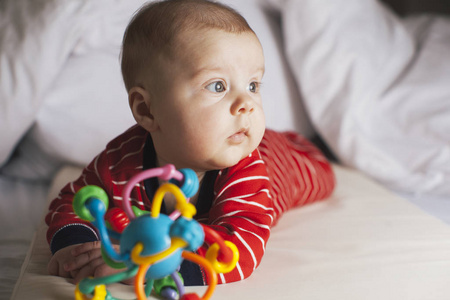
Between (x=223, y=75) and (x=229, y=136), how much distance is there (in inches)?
3.1

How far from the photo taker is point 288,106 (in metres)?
1.22

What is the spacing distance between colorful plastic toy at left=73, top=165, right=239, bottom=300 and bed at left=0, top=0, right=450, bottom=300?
94mm

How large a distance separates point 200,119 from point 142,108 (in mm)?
109

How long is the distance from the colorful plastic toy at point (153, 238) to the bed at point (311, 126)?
94 millimetres

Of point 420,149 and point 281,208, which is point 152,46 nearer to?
point 281,208

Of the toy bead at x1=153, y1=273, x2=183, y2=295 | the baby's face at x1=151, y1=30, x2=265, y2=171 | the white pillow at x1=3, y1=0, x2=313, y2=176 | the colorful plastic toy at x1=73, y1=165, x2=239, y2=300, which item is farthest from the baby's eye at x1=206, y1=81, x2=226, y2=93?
the white pillow at x1=3, y1=0, x2=313, y2=176

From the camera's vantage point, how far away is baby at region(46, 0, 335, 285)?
62 cm

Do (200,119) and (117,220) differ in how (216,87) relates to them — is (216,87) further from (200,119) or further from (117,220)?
(117,220)

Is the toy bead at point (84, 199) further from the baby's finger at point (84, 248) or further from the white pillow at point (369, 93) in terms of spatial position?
the white pillow at point (369, 93)

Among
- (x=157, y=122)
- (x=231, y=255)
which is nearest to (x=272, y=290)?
(x=231, y=255)

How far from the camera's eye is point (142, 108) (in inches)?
27.2

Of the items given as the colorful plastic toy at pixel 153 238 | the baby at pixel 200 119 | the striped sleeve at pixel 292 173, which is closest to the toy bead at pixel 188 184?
the colorful plastic toy at pixel 153 238

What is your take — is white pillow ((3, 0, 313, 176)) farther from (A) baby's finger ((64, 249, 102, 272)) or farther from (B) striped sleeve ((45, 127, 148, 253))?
(A) baby's finger ((64, 249, 102, 272))

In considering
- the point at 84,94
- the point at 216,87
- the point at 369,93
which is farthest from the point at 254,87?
the point at 369,93
